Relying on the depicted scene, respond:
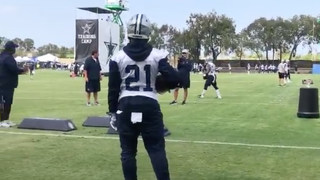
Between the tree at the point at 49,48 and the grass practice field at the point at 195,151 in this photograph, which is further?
the tree at the point at 49,48

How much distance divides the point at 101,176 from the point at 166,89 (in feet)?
6.65

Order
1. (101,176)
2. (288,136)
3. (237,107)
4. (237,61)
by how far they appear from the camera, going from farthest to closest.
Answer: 1. (237,61)
2. (237,107)
3. (288,136)
4. (101,176)

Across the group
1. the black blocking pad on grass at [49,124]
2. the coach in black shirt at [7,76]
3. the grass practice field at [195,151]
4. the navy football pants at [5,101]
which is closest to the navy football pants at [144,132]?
the grass practice field at [195,151]

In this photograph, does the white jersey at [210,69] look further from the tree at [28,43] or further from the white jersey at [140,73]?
the tree at [28,43]

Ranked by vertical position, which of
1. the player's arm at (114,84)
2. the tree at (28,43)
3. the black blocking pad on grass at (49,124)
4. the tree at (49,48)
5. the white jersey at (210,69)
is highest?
the tree at (28,43)

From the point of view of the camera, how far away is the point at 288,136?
452 inches

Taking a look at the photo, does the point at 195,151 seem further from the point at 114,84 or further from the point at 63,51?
the point at 63,51

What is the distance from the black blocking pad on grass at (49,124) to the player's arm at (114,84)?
6.08m

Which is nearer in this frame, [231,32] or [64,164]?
[64,164]

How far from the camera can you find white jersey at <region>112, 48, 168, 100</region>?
19.3ft

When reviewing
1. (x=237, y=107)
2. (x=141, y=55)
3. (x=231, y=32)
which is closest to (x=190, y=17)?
(x=231, y=32)

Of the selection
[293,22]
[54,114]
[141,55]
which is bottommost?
[54,114]

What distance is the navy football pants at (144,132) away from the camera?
A: 5.80m

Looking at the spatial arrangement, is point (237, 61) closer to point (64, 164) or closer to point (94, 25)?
point (94, 25)
